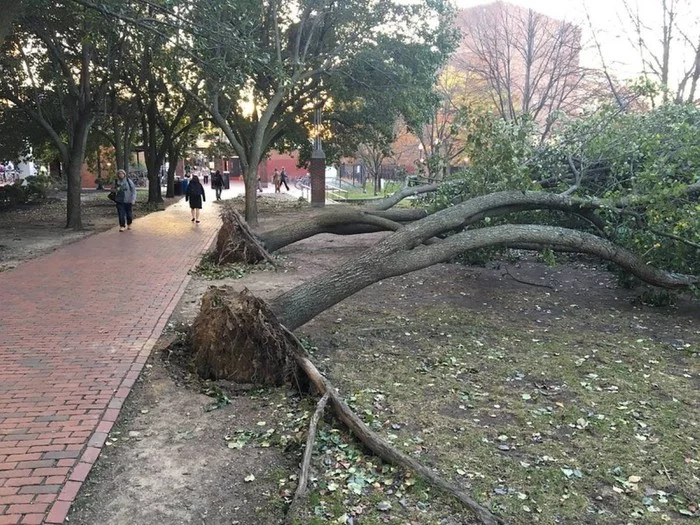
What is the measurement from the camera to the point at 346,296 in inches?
258

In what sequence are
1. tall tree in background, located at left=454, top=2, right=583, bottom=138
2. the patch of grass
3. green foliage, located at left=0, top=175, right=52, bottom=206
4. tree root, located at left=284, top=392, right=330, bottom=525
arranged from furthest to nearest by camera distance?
green foliage, located at left=0, top=175, right=52, bottom=206, tall tree in background, located at left=454, top=2, right=583, bottom=138, the patch of grass, tree root, located at left=284, top=392, right=330, bottom=525

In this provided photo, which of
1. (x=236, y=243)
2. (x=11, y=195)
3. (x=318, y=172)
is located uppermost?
(x=318, y=172)

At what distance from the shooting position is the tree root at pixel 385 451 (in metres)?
3.14

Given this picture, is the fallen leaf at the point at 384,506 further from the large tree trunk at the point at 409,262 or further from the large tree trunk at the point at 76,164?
the large tree trunk at the point at 76,164

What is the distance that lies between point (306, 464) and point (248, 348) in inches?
72.1

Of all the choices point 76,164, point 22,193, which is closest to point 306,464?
point 76,164

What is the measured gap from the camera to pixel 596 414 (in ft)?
15.0

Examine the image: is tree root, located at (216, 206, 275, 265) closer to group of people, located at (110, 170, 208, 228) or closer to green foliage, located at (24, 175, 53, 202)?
group of people, located at (110, 170, 208, 228)

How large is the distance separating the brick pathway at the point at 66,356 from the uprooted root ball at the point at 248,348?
709 millimetres

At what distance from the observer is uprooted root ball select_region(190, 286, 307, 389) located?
5.08 meters

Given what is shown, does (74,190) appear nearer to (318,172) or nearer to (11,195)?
(11,195)

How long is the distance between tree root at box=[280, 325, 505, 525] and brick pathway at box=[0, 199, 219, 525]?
1.60 m

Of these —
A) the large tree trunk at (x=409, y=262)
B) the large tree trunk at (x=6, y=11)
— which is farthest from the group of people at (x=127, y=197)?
the large tree trunk at (x=409, y=262)

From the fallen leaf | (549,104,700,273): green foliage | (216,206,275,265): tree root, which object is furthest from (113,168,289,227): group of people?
the fallen leaf
